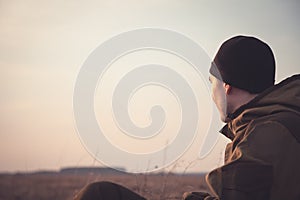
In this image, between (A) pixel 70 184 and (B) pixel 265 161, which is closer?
(B) pixel 265 161

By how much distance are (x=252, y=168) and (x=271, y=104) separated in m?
0.16

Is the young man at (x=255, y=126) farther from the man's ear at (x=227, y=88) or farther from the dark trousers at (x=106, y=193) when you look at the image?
the dark trousers at (x=106, y=193)

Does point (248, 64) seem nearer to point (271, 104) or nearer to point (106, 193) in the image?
point (271, 104)

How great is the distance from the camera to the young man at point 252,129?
3.33 feet

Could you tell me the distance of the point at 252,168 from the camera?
1008 mm

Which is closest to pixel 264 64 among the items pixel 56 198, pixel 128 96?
pixel 128 96

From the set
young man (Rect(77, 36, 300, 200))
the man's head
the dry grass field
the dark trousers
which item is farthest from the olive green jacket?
the dry grass field

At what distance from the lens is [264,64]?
3.86ft

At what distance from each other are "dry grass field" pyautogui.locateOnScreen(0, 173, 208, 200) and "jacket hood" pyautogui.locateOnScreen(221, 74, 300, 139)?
1042mm

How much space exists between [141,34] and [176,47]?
176 millimetres

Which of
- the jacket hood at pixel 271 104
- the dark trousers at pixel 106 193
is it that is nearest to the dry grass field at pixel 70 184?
the dark trousers at pixel 106 193

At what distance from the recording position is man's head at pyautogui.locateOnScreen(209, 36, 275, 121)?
3.83 feet

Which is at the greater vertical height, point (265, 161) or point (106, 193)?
point (265, 161)

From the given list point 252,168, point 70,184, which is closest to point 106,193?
point 252,168
